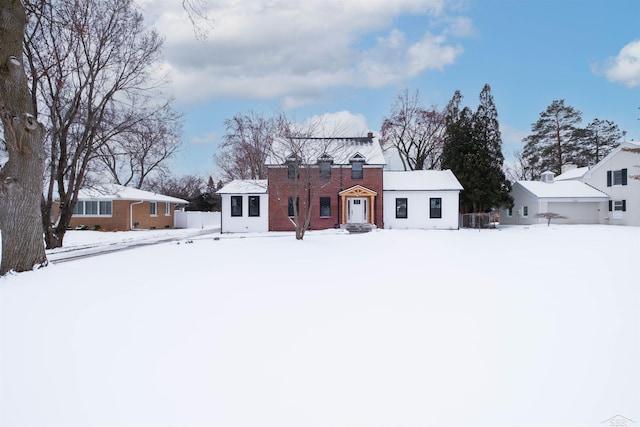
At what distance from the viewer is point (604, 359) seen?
162 inches

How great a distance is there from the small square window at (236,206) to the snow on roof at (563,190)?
22.8m

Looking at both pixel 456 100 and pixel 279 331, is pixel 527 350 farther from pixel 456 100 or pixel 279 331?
pixel 456 100

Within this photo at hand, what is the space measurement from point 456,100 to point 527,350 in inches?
1256

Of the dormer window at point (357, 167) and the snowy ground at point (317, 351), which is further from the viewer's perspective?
the dormer window at point (357, 167)

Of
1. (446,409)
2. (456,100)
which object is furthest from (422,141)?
(446,409)

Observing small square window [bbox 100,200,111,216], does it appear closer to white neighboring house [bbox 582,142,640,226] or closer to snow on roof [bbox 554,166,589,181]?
white neighboring house [bbox 582,142,640,226]

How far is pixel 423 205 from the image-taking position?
87.0ft

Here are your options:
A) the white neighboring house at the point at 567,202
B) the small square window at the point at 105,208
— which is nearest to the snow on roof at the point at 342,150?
the white neighboring house at the point at 567,202

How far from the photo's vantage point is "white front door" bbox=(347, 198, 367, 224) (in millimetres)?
26641

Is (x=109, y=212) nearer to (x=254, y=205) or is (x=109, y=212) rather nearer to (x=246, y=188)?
(x=246, y=188)

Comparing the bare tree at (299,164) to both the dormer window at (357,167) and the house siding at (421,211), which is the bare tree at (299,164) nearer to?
the dormer window at (357,167)

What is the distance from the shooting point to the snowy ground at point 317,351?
327 centimetres

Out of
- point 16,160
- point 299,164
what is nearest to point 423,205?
point 299,164

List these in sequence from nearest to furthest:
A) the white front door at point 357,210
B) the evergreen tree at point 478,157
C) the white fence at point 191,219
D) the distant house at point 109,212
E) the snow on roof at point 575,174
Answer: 1. the white front door at point 357,210
2. the evergreen tree at point 478,157
3. the distant house at point 109,212
4. the snow on roof at point 575,174
5. the white fence at point 191,219
